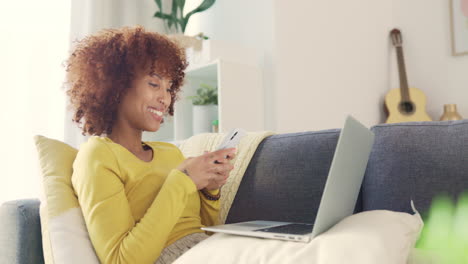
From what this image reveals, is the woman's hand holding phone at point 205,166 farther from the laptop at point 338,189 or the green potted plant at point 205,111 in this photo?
the green potted plant at point 205,111

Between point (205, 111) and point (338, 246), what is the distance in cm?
161

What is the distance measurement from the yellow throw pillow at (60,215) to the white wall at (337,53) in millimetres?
1403

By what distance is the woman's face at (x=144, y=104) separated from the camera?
959 mm

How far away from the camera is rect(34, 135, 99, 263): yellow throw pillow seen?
0.78 m

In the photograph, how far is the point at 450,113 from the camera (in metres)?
2.59

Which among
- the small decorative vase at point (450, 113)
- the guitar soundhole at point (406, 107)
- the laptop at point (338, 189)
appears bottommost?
the laptop at point (338, 189)

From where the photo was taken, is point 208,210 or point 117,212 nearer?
point 117,212

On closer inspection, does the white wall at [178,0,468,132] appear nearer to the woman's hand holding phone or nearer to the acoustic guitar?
the acoustic guitar

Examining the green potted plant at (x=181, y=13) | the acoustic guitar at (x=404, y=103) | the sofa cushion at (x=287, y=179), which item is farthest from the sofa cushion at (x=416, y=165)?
the acoustic guitar at (x=404, y=103)

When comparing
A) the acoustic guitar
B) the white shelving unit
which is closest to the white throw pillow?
the white shelving unit

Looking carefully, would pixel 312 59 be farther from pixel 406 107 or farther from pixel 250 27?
pixel 406 107

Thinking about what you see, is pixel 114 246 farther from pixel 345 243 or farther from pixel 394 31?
pixel 394 31

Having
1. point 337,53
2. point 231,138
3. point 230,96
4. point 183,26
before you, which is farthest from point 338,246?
point 337,53

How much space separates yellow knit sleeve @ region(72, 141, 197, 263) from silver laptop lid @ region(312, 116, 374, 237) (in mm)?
309
